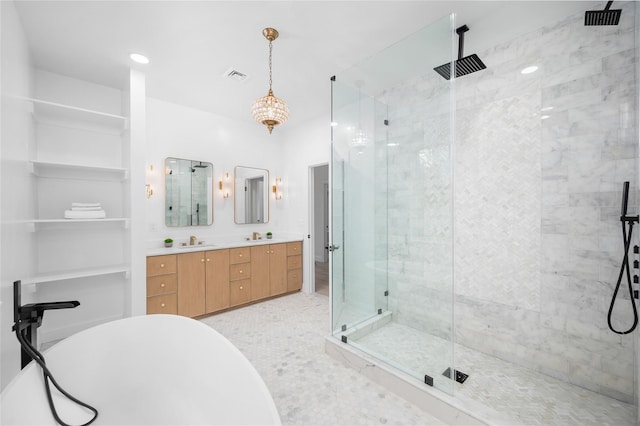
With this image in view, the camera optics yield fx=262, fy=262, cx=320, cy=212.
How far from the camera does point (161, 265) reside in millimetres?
2965

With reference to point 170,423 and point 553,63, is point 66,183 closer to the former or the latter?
point 170,423

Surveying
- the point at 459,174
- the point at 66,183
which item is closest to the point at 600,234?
the point at 459,174

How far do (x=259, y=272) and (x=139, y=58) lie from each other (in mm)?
2823

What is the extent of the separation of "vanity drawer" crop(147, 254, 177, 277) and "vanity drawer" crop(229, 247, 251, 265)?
27.4 inches

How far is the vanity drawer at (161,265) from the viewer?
114 inches

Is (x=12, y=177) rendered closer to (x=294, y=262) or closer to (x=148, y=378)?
(x=148, y=378)

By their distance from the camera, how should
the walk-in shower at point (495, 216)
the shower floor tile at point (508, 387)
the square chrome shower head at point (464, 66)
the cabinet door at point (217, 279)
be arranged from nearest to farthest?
the shower floor tile at point (508, 387) < the walk-in shower at point (495, 216) < the square chrome shower head at point (464, 66) < the cabinet door at point (217, 279)

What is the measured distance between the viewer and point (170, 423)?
1454 millimetres

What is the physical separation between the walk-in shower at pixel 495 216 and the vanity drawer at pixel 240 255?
1.58m

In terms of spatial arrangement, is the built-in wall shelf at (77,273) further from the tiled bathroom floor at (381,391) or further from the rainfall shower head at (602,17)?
the rainfall shower head at (602,17)

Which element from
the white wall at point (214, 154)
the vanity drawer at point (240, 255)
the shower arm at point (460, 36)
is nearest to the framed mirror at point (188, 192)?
the white wall at point (214, 154)

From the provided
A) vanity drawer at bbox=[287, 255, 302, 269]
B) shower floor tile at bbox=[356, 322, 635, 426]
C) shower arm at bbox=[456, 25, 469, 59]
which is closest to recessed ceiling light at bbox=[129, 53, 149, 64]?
shower arm at bbox=[456, 25, 469, 59]

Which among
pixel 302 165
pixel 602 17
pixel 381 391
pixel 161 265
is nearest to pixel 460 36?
pixel 602 17

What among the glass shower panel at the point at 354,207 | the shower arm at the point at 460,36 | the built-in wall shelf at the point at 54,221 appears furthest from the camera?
the glass shower panel at the point at 354,207
